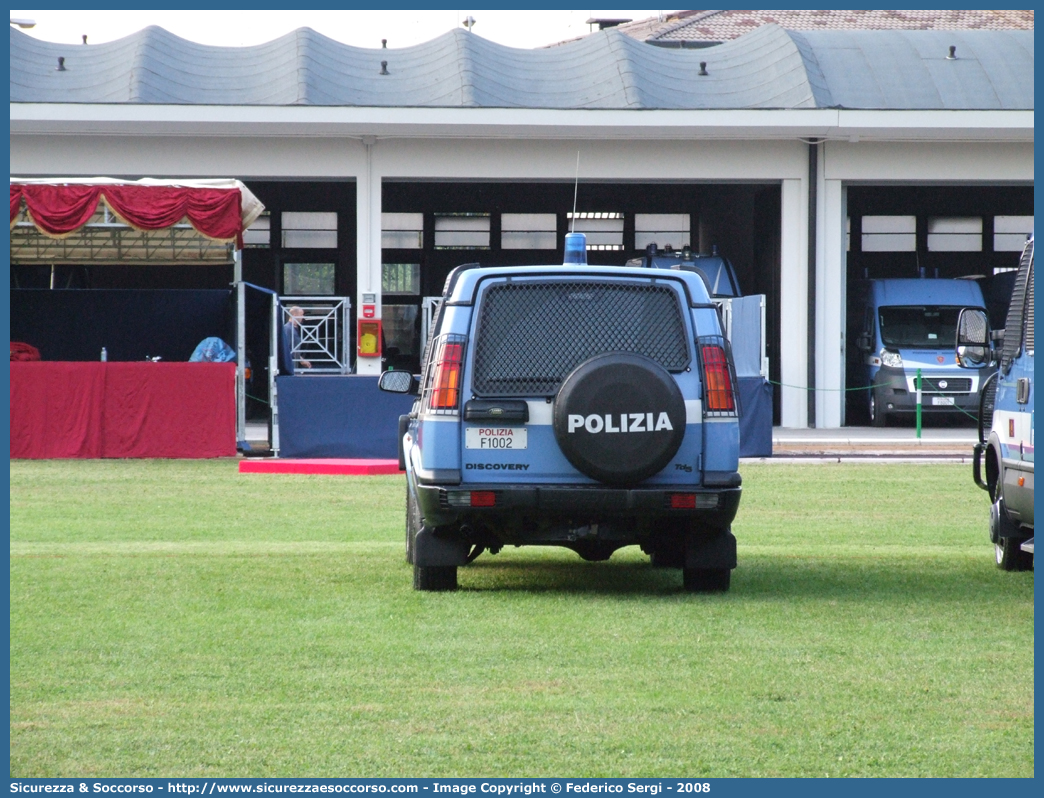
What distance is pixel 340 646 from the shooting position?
24.3 feet

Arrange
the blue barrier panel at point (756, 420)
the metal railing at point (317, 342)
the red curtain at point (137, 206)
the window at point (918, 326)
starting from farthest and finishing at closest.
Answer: the window at point (918, 326), the metal railing at point (317, 342), the red curtain at point (137, 206), the blue barrier panel at point (756, 420)

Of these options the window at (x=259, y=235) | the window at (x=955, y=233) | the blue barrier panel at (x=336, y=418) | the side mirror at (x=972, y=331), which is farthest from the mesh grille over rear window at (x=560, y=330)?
the window at (x=955, y=233)

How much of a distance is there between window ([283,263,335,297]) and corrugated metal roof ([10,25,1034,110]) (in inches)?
240

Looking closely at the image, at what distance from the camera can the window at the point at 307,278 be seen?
3628cm

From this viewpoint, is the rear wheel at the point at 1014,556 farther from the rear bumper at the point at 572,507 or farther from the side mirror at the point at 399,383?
the side mirror at the point at 399,383

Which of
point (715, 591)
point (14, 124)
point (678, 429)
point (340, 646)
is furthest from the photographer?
point (14, 124)

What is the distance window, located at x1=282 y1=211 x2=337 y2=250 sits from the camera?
119 feet

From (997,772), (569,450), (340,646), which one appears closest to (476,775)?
(997,772)

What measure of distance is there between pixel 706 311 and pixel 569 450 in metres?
1.22

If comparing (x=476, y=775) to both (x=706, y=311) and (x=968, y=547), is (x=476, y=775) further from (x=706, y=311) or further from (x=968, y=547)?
(x=968, y=547)

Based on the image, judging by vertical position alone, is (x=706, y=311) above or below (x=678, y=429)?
above

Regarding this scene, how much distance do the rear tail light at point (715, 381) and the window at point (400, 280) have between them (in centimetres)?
2814

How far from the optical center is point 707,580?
9359mm

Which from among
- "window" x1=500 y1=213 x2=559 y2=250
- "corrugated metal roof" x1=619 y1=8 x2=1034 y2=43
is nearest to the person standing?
"window" x1=500 y1=213 x2=559 y2=250
